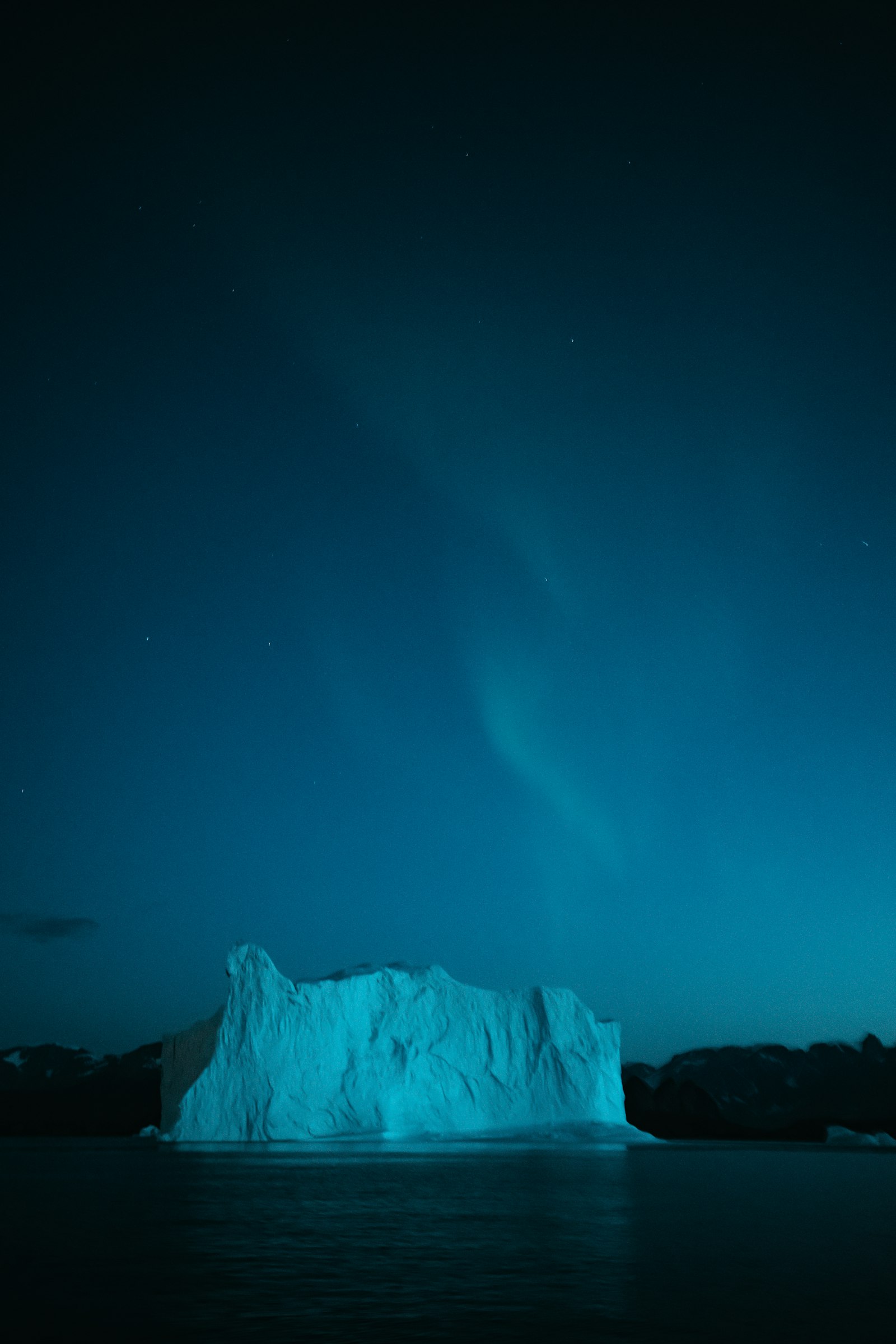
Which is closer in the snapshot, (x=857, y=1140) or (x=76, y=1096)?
(x=857, y=1140)

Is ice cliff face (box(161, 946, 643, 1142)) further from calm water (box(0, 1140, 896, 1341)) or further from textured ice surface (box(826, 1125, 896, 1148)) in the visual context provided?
calm water (box(0, 1140, 896, 1341))

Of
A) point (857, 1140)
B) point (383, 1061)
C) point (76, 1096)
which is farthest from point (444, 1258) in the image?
point (76, 1096)

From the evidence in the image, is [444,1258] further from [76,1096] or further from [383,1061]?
[76,1096]

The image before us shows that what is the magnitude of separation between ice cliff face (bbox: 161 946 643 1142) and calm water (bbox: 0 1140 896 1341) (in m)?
14.1

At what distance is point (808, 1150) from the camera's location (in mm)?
45344

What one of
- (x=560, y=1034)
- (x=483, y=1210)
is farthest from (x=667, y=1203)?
(x=560, y=1034)

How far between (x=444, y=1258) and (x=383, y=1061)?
96.1 ft

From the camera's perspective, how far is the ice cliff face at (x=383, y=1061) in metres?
36.4

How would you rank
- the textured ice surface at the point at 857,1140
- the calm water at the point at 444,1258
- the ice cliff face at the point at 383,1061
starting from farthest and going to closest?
the textured ice surface at the point at 857,1140
the ice cliff face at the point at 383,1061
the calm water at the point at 444,1258

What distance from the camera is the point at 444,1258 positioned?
1069cm

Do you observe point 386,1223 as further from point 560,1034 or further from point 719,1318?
point 560,1034

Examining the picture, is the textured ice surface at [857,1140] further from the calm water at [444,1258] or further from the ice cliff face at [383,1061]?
→ the calm water at [444,1258]

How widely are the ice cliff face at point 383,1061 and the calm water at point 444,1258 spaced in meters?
14.1

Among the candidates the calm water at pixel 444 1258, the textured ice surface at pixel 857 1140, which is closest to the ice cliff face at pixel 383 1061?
the textured ice surface at pixel 857 1140
